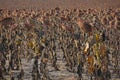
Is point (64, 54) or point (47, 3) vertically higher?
point (47, 3)

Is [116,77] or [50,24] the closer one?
[116,77]

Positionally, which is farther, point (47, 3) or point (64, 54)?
point (47, 3)

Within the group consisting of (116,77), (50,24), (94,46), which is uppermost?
(50,24)

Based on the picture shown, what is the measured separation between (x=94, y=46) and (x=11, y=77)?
297 centimetres

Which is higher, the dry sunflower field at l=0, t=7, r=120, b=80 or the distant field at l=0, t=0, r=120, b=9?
the distant field at l=0, t=0, r=120, b=9

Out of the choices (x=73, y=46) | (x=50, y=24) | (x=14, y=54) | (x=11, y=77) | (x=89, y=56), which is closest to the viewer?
(x=89, y=56)

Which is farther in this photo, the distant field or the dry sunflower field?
the distant field

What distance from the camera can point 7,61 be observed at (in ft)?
56.7

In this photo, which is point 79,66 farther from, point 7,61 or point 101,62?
point 7,61

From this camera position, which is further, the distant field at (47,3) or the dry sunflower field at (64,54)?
the distant field at (47,3)

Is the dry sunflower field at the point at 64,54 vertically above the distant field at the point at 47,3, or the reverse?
the distant field at the point at 47,3

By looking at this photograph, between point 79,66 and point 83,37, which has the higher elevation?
point 83,37

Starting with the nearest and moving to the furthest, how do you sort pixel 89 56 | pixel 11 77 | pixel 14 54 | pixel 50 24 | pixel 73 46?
pixel 89 56, pixel 11 77, pixel 14 54, pixel 73 46, pixel 50 24

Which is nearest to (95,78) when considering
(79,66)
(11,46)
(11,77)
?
(79,66)
